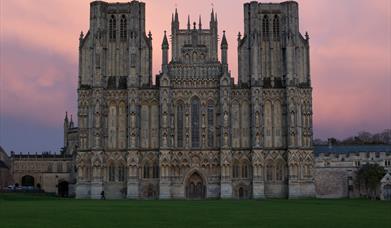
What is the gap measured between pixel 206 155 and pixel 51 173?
5739cm

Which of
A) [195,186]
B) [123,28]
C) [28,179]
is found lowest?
[195,186]

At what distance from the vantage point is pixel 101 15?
11012 cm

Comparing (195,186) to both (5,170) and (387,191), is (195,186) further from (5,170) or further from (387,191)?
(5,170)

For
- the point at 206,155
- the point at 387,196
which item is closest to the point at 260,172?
the point at 206,155

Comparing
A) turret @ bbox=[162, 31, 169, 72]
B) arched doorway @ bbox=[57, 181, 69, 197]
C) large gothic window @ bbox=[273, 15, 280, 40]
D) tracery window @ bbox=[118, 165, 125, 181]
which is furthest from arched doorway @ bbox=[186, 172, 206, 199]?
arched doorway @ bbox=[57, 181, 69, 197]

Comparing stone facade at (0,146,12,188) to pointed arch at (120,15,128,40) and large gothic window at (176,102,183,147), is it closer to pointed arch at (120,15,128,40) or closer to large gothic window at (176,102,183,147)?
pointed arch at (120,15,128,40)

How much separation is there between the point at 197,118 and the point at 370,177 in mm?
29224

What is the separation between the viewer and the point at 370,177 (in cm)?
10900

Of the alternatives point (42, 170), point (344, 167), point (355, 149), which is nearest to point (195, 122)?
point (344, 167)

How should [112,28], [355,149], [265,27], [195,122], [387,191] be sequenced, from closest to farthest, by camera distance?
1. [387,191]
2. [195,122]
3. [265,27]
4. [112,28]
5. [355,149]

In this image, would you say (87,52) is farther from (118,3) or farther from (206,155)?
(206,155)

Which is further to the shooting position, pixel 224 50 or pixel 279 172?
pixel 224 50

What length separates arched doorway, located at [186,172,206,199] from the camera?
10675 cm

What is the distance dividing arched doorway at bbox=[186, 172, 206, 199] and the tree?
26326mm
